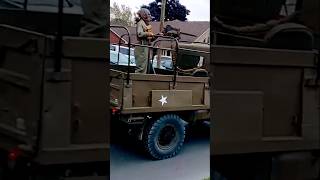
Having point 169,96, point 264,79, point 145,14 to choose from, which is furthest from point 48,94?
point 169,96

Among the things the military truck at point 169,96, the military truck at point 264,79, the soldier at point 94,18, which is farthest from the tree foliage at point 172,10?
the military truck at point 169,96

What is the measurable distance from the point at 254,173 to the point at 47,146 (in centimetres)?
74

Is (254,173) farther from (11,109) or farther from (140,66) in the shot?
(140,66)

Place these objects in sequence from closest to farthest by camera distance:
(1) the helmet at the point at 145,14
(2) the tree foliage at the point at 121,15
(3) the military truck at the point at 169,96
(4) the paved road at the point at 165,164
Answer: (2) the tree foliage at the point at 121,15 → (1) the helmet at the point at 145,14 → (4) the paved road at the point at 165,164 → (3) the military truck at the point at 169,96

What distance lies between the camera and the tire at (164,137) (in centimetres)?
234

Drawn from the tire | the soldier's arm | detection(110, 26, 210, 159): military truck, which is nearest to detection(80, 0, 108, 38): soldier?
the soldier's arm

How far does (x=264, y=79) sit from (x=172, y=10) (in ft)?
1.57

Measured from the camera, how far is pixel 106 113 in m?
1.26

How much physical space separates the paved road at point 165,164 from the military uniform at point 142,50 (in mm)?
471

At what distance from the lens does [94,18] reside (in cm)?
124

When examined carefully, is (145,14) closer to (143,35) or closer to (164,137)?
(143,35)

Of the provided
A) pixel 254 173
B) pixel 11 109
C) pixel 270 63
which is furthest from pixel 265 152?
pixel 11 109

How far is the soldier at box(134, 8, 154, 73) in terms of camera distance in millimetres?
1581

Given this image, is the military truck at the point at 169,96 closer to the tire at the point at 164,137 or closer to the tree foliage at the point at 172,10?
the tire at the point at 164,137
